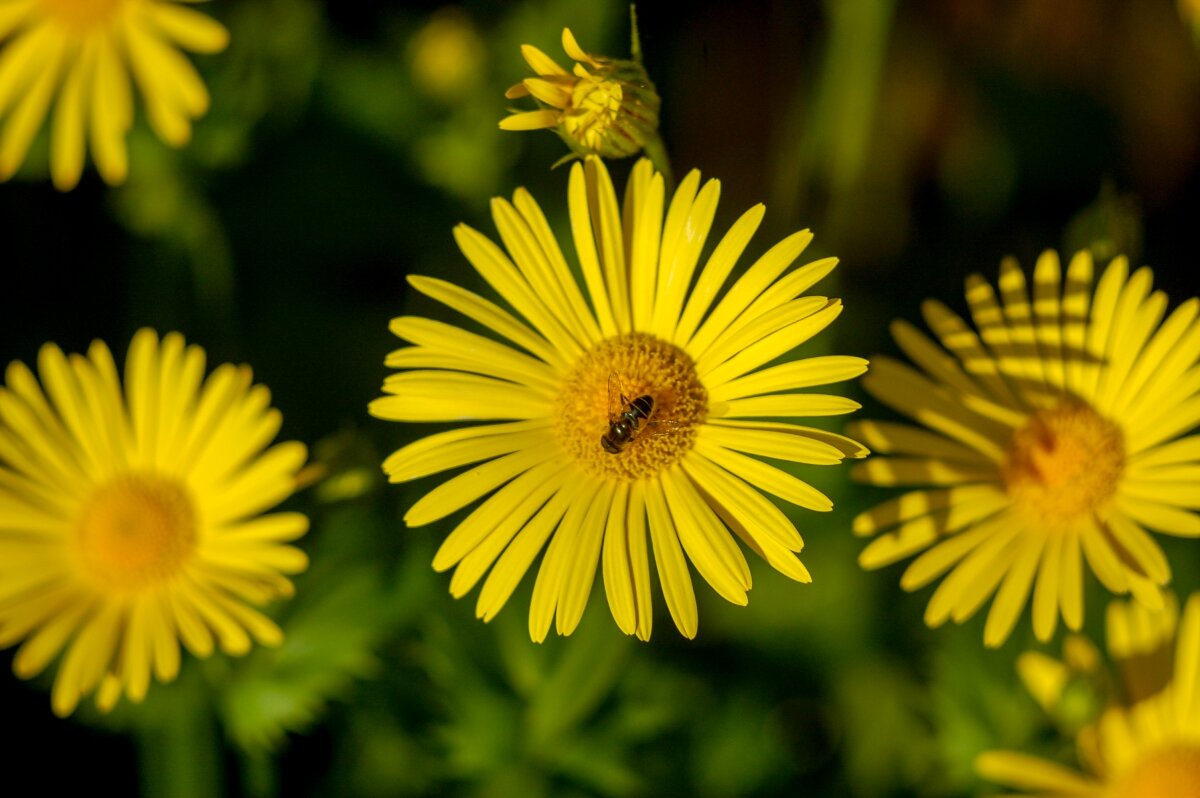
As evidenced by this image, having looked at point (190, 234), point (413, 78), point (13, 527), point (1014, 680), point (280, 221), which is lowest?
point (1014, 680)

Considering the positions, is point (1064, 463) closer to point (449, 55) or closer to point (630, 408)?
point (630, 408)

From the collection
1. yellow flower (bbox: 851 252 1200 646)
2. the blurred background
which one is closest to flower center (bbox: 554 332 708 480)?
yellow flower (bbox: 851 252 1200 646)

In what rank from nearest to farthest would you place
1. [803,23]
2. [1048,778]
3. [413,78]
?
[1048,778], [803,23], [413,78]

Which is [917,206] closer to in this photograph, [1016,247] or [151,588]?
[1016,247]

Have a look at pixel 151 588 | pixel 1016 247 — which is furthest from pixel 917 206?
pixel 151 588

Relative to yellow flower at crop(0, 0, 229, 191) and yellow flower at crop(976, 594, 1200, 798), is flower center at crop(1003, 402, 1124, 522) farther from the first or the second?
yellow flower at crop(0, 0, 229, 191)

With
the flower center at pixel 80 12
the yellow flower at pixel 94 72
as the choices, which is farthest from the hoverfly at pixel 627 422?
the flower center at pixel 80 12
